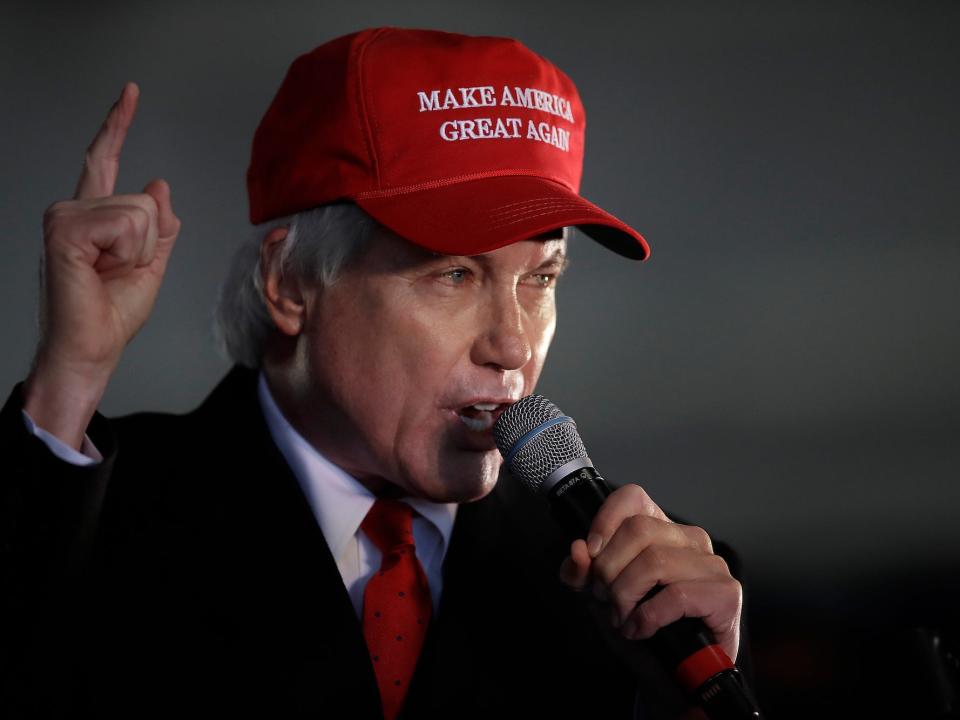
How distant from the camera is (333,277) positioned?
1.41 metres

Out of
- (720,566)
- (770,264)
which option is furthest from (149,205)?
(770,264)

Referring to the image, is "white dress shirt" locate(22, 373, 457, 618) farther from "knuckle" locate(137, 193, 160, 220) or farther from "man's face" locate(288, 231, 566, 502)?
"knuckle" locate(137, 193, 160, 220)

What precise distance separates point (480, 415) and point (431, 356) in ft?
0.32

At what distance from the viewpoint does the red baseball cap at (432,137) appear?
134cm

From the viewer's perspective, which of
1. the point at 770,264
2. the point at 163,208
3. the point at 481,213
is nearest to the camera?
the point at 163,208

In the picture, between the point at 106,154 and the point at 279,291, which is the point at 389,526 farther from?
the point at 106,154

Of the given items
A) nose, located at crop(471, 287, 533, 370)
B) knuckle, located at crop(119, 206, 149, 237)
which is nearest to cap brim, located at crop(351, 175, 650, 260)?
nose, located at crop(471, 287, 533, 370)

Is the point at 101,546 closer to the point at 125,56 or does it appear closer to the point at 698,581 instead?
the point at 698,581


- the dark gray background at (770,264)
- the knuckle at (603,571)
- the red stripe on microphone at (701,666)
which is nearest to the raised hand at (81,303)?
the knuckle at (603,571)

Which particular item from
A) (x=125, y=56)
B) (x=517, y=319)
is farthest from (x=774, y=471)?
(x=125, y=56)

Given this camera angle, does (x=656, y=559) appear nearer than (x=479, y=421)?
Yes

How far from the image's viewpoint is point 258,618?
1312 mm

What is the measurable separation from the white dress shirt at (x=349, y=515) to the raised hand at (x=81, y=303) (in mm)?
396

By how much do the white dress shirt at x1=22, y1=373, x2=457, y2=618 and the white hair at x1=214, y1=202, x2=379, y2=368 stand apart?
0.15 m
